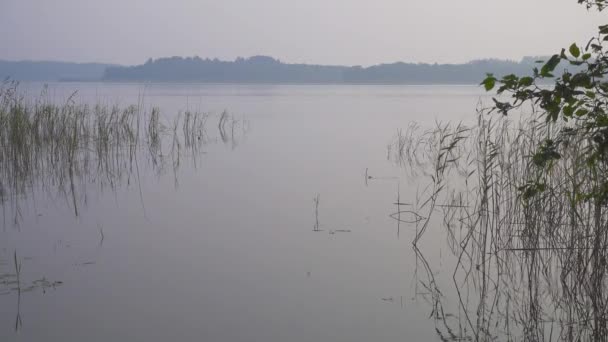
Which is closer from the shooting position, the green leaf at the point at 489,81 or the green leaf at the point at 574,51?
the green leaf at the point at 574,51

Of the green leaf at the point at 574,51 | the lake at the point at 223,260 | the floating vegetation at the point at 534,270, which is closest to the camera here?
the green leaf at the point at 574,51

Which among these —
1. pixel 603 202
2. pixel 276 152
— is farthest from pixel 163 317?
pixel 276 152

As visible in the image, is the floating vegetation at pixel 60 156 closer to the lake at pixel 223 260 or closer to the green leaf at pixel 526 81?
the lake at pixel 223 260

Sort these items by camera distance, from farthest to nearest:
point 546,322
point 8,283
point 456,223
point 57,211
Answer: point 57,211, point 456,223, point 8,283, point 546,322

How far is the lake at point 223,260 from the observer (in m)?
3.98

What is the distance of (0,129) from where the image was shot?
32.7ft

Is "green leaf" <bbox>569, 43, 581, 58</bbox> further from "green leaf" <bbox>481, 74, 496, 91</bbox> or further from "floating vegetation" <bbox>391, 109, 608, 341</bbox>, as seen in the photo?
"floating vegetation" <bbox>391, 109, 608, 341</bbox>

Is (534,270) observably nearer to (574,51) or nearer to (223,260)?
(574,51)

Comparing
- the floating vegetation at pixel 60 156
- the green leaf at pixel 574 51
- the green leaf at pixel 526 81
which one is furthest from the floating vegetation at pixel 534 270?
the floating vegetation at pixel 60 156

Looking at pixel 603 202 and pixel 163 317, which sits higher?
pixel 603 202

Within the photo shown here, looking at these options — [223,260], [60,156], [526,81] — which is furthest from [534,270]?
[60,156]

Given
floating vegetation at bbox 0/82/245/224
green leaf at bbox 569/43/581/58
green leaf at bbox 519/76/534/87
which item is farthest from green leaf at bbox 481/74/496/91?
floating vegetation at bbox 0/82/245/224

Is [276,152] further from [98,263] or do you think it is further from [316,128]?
[98,263]

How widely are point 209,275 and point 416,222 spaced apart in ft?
8.78
